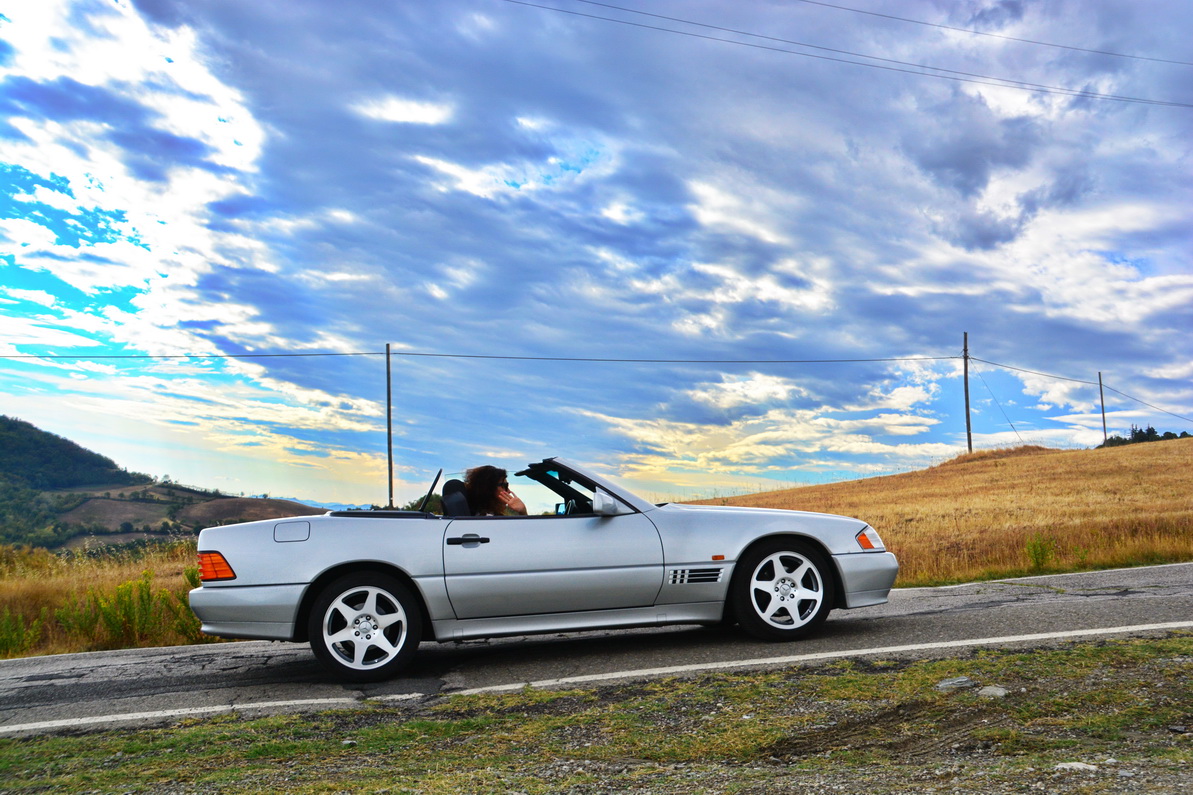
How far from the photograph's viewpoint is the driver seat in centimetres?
614

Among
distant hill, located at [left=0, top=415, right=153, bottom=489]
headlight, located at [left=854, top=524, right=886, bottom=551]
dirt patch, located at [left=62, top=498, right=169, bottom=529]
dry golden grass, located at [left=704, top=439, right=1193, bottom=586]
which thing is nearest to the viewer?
headlight, located at [left=854, top=524, right=886, bottom=551]

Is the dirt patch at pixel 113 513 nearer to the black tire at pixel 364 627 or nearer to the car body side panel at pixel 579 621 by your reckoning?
the black tire at pixel 364 627

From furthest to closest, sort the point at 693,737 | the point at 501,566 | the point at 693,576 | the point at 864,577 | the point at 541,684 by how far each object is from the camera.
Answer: the point at 864,577
the point at 693,576
the point at 501,566
the point at 541,684
the point at 693,737

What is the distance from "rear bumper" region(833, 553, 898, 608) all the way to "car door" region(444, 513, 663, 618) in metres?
1.42

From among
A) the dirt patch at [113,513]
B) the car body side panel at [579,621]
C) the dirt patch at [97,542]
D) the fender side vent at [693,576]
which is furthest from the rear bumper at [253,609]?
the dirt patch at [113,513]

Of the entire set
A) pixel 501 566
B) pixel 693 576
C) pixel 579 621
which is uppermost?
pixel 501 566

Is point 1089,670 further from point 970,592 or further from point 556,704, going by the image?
point 970,592

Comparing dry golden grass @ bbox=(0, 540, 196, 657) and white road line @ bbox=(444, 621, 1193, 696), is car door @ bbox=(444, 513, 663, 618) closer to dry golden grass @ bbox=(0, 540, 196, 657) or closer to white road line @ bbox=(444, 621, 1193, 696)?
white road line @ bbox=(444, 621, 1193, 696)

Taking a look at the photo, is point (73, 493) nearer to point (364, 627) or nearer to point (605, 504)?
point (364, 627)

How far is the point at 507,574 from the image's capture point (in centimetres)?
589

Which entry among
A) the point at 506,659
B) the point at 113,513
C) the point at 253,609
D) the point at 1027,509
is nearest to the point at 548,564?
the point at 506,659

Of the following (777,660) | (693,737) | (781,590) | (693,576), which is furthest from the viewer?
(781,590)

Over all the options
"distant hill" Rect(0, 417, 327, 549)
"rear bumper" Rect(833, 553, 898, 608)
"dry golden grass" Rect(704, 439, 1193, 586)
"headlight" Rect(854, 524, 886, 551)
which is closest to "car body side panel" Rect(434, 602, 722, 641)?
"rear bumper" Rect(833, 553, 898, 608)

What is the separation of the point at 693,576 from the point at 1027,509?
26593mm
